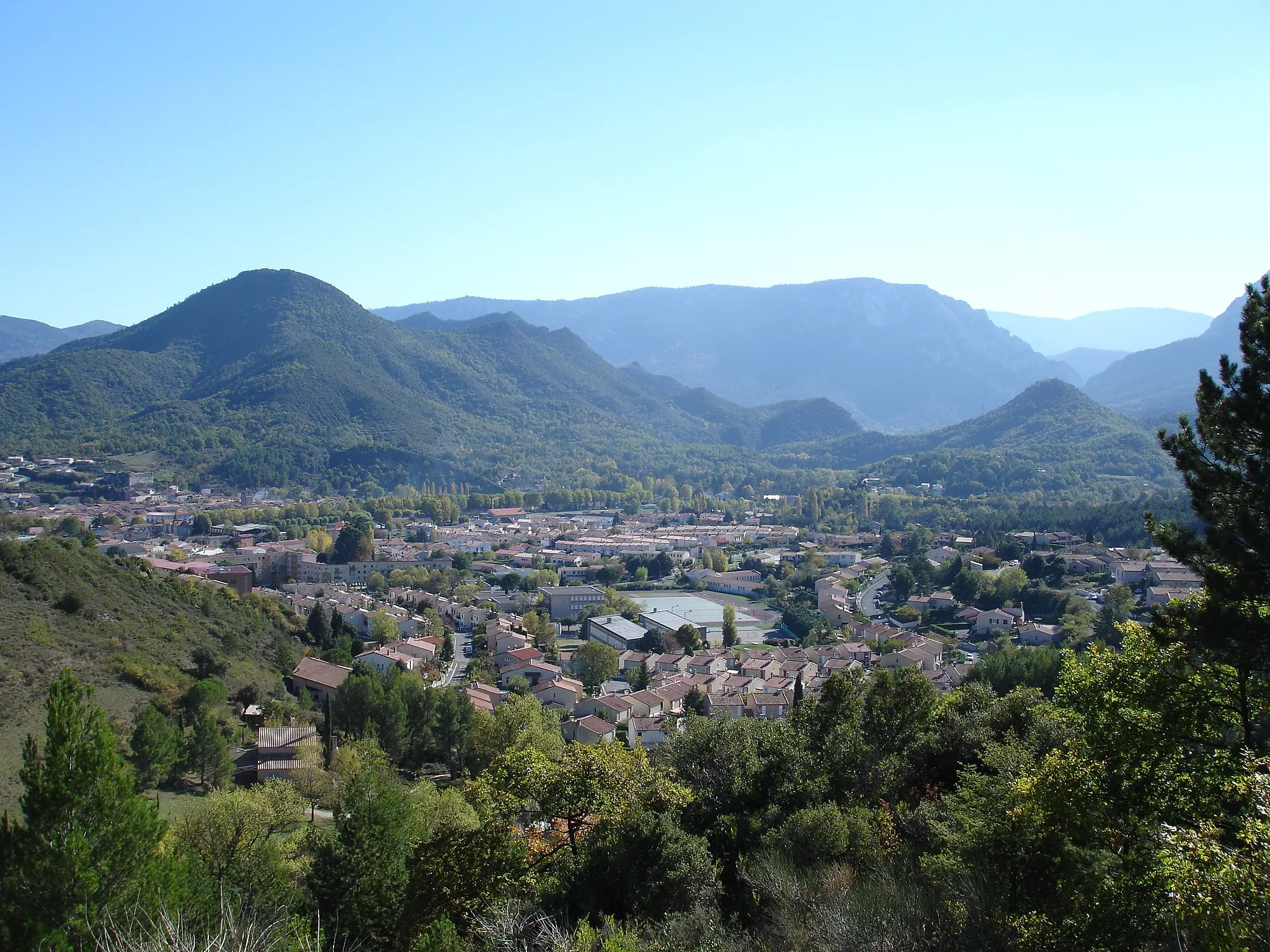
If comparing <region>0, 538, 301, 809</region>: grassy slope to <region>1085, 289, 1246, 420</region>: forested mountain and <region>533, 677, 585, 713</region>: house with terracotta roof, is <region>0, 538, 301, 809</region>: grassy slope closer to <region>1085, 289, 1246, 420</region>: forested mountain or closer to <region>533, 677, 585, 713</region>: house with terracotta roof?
<region>533, 677, 585, 713</region>: house with terracotta roof

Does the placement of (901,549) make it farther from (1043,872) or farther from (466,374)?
(466,374)

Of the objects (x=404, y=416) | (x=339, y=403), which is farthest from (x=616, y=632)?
(x=339, y=403)

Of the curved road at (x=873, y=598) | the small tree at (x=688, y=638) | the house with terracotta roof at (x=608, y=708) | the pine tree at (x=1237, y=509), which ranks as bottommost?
the curved road at (x=873, y=598)

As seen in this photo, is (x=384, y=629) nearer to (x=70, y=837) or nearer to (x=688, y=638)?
(x=688, y=638)

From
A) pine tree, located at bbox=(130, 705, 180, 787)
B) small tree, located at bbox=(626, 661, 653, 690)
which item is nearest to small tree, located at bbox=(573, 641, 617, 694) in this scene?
small tree, located at bbox=(626, 661, 653, 690)

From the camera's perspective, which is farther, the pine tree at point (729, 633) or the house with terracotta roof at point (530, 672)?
the pine tree at point (729, 633)

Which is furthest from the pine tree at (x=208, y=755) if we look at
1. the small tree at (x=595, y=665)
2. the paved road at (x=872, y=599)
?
the paved road at (x=872, y=599)

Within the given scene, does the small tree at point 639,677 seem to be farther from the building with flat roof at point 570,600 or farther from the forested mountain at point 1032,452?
the forested mountain at point 1032,452
